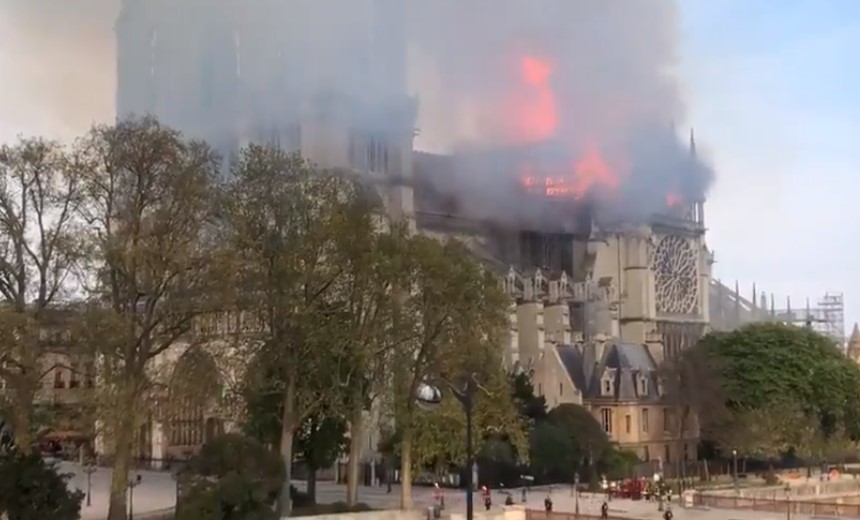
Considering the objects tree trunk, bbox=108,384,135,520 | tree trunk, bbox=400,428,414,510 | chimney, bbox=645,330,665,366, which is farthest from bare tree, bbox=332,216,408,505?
chimney, bbox=645,330,665,366

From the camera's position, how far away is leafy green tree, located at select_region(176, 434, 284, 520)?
3672cm

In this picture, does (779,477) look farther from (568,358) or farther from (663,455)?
(568,358)

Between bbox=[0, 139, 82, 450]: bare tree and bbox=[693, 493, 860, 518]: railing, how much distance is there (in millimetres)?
31690

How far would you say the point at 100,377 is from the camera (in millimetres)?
39531

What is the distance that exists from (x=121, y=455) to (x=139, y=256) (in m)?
6.59

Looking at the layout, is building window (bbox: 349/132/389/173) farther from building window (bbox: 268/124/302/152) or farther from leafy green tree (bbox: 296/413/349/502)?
leafy green tree (bbox: 296/413/349/502)

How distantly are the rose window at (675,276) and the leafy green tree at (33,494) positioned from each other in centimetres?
7034

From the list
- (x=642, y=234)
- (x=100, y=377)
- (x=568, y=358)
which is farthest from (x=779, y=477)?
(x=100, y=377)

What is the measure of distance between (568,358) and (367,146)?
70.4ft

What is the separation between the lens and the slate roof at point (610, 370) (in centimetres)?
8375

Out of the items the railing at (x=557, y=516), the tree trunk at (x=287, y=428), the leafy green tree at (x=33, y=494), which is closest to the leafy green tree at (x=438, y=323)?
the tree trunk at (x=287, y=428)

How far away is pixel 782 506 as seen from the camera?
5309cm

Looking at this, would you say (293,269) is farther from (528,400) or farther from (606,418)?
(606,418)

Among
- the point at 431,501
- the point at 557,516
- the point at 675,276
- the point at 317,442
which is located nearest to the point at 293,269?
the point at 317,442
